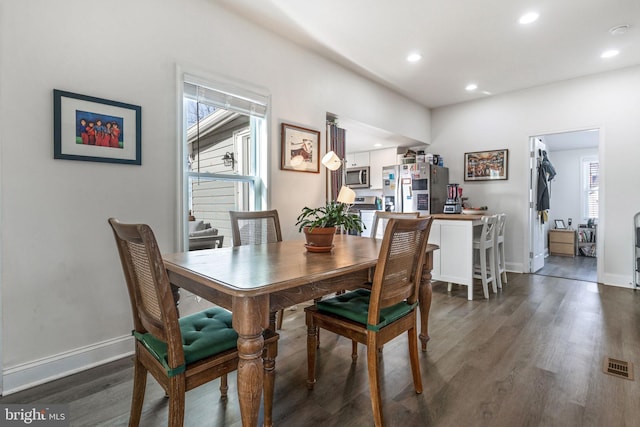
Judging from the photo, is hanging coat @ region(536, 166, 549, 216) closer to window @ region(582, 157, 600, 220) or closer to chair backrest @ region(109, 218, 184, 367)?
window @ region(582, 157, 600, 220)

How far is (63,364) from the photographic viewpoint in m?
1.95

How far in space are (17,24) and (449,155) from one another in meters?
5.50

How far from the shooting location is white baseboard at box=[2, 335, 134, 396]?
1.78m

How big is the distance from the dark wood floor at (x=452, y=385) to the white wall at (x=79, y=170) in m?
0.33

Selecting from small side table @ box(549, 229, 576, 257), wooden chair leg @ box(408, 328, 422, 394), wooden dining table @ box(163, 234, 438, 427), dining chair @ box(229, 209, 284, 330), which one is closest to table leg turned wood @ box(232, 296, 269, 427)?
wooden dining table @ box(163, 234, 438, 427)

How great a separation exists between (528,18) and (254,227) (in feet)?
10.2

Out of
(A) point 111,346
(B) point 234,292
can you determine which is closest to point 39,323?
(A) point 111,346

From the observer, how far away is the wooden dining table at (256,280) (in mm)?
1128

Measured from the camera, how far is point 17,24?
1.78 m

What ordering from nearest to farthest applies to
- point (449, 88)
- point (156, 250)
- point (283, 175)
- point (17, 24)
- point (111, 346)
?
point (156, 250)
point (17, 24)
point (111, 346)
point (283, 175)
point (449, 88)

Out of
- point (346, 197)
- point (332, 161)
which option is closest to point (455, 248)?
point (332, 161)

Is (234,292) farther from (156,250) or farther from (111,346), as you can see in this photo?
(111,346)

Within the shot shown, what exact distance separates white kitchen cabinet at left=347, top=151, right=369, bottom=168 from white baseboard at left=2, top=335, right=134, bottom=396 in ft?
17.9

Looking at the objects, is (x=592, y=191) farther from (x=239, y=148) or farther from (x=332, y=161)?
(x=239, y=148)
